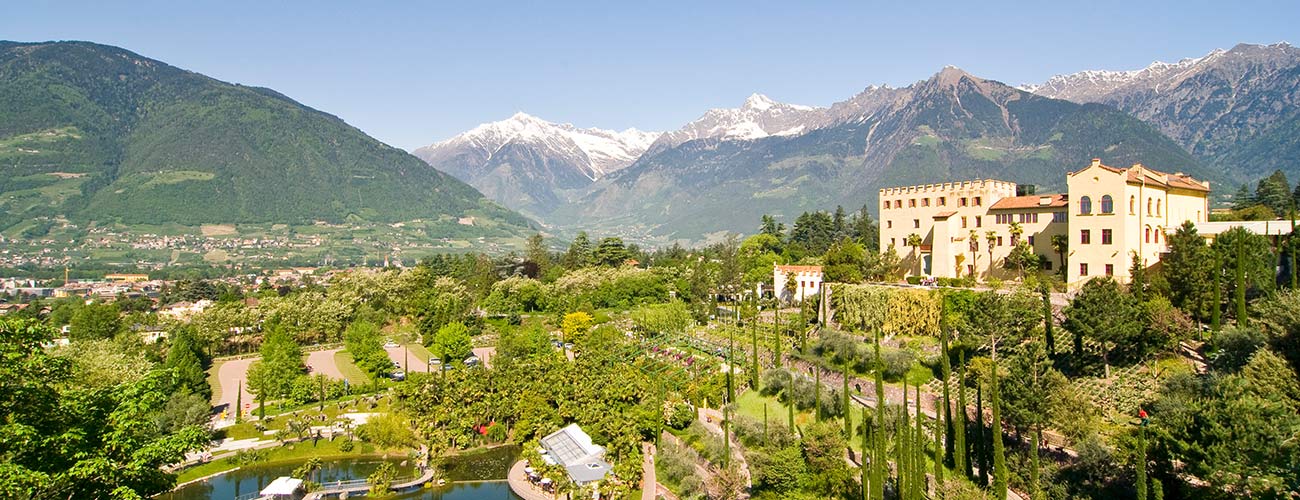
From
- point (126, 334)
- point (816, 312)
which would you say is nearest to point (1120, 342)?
point (816, 312)

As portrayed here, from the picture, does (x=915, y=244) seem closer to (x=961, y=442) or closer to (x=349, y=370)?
(x=961, y=442)

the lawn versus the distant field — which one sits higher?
the distant field

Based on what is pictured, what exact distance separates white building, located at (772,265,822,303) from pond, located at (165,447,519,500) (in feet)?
80.7

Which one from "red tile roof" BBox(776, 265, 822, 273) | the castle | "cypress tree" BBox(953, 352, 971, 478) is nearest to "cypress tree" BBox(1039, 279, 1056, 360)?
the castle

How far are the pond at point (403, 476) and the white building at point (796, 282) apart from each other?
24602mm

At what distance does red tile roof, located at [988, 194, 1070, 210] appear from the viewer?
1569 inches

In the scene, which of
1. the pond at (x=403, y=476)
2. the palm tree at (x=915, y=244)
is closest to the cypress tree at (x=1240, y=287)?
the palm tree at (x=915, y=244)

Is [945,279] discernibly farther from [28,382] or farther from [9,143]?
[9,143]

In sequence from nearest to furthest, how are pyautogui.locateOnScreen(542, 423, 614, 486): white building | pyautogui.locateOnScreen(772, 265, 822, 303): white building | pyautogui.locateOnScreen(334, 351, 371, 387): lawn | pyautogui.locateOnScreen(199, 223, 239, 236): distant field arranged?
pyautogui.locateOnScreen(542, 423, 614, 486): white building, pyautogui.locateOnScreen(334, 351, 371, 387): lawn, pyautogui.locateOnScreen(772, 265, 822, 303): white building, pyautogui.locateOnScreen(199, 223, 239, 236): distant field

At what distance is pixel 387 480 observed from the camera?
31750 mm

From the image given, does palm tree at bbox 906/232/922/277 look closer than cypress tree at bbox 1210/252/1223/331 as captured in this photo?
No

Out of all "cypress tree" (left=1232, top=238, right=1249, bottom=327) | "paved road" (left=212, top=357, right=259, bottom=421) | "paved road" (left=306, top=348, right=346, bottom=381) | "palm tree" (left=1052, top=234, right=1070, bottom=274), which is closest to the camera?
"cypress tree" (left=1232, top=238, right=1249, bottom=327)

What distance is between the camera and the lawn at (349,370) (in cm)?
5073

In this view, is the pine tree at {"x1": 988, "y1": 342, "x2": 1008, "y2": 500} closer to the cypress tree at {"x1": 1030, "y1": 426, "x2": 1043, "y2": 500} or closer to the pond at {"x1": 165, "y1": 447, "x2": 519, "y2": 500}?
the cypress tree at {"x1": 1030, "y1": 426, "x2": 1043, "y2": 500}
